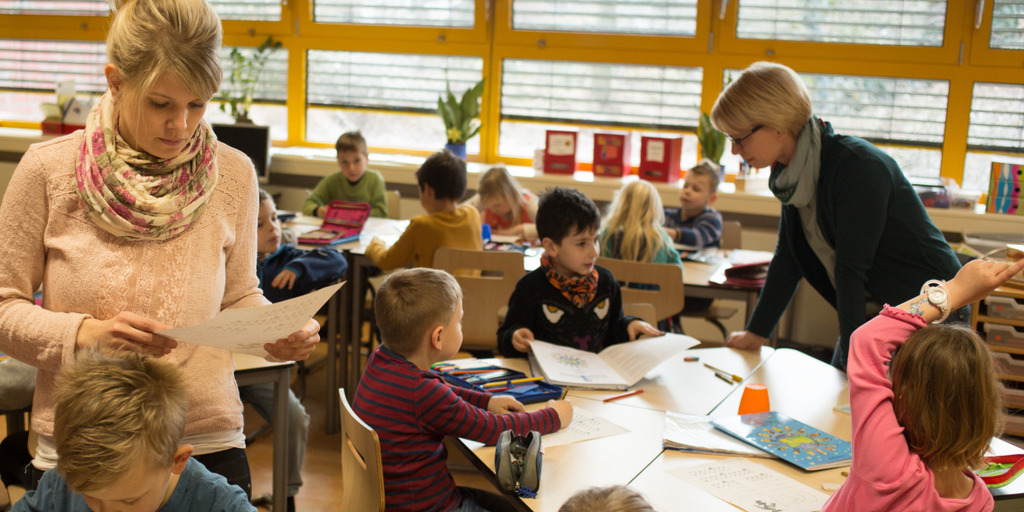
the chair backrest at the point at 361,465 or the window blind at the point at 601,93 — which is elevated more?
the window blind at the point at 601,93

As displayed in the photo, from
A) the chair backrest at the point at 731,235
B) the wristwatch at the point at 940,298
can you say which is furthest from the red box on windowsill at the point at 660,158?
the wristwatch at the point at 940,298

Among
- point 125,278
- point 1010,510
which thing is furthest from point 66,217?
point 1010,510

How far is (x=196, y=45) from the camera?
1215 mm

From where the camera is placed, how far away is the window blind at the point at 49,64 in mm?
6375

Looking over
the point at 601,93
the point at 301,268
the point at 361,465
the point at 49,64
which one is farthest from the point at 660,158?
the point at 49,64

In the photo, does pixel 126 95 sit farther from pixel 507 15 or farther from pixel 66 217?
pixel 507 15

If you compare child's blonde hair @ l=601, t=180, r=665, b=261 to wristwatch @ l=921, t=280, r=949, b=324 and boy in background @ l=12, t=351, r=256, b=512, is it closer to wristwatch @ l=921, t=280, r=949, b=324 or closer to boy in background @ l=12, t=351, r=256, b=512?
wristwatch @ l=921, t=280, r=949, b=324

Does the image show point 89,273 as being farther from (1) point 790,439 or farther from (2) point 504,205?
(2) point 504,205

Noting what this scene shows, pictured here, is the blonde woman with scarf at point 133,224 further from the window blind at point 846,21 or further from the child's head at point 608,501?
the window blind at point 846,21

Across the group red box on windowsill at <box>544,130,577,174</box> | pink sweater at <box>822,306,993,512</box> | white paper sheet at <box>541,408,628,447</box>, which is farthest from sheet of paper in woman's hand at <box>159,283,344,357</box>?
red box on windowsill at <box>544,130,577,174</box>

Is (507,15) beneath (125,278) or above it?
above

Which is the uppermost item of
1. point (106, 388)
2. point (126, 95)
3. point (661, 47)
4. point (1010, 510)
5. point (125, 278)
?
point (661, 47)

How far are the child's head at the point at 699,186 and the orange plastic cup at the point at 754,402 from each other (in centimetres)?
256

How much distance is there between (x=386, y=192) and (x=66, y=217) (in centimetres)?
→ 403
